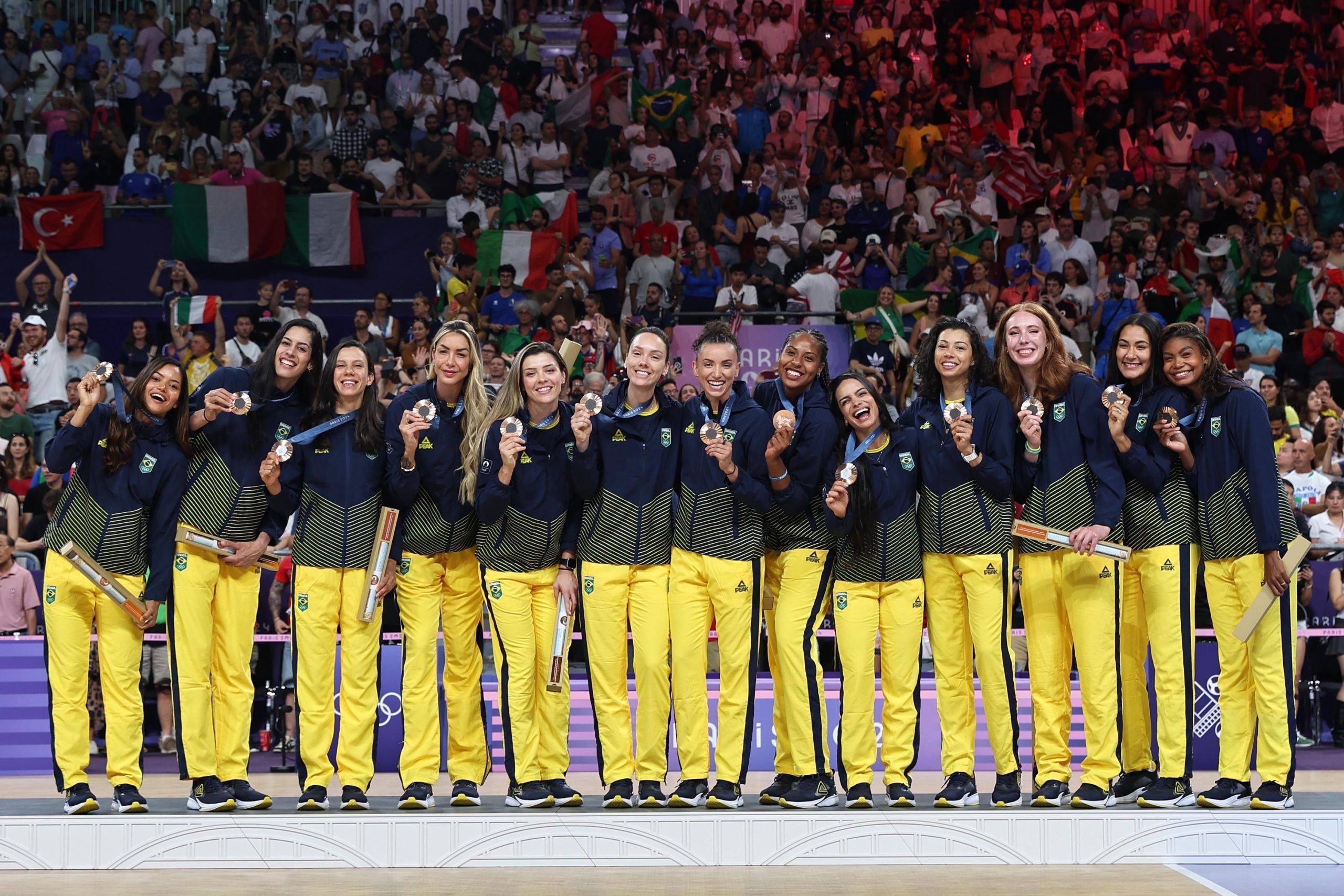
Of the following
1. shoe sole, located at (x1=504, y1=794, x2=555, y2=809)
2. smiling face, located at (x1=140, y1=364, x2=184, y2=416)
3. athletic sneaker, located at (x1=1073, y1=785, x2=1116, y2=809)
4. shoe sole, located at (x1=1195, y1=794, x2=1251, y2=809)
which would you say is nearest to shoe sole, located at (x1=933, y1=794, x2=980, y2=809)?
athletic sneaker, located at (x1=1073, y1=785, x2=1116, y2=809)

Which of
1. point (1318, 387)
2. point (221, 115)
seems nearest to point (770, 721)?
point (1318, 387)

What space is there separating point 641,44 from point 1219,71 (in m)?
8.04

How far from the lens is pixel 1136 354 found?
7367mm

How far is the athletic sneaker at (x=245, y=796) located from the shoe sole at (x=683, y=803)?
1.99 metres

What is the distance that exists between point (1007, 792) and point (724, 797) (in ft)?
4.55

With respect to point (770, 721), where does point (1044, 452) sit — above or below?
above

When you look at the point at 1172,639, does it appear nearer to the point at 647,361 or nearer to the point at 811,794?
the point at 811,794

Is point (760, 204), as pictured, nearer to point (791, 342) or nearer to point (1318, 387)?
point (1318, 387)

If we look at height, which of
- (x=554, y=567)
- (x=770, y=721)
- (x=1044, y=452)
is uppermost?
(x=1044, y=452)

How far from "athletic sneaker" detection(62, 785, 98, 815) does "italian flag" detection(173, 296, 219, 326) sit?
926cm

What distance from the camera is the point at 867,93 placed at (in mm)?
19719

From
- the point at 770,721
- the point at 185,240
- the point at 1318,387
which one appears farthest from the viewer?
the point at 185,240

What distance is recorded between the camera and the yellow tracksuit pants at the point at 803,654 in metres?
7.29

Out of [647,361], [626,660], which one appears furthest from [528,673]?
[647,361]
